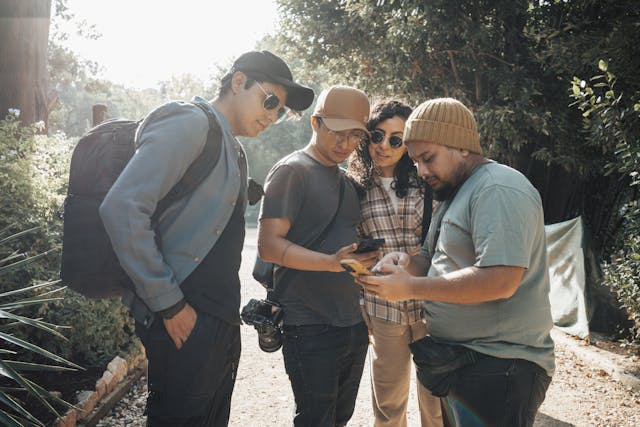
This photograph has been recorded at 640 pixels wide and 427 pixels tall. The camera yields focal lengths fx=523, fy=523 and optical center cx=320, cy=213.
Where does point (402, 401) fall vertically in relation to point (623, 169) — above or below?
below

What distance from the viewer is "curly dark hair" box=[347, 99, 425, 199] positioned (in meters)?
2.89

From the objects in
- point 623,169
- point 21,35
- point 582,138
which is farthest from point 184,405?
point 21,35

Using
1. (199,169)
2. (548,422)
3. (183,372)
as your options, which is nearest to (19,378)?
(183,372)

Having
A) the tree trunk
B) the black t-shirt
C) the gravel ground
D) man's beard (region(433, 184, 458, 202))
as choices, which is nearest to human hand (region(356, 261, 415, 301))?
man's beard (region(433, 184, 458, 202))

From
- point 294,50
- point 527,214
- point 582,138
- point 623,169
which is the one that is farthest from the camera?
point 294,50

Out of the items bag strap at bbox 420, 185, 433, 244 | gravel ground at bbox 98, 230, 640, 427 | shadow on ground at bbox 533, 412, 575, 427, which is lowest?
gravel ground at bbox 98, 230, 640, 427

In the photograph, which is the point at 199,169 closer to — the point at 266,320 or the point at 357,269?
the point at 357,269

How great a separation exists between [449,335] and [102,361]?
11.8 ft

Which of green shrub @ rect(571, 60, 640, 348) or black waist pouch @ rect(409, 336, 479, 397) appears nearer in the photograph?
black waist pouch @ rect(409, 336, 479, 397)

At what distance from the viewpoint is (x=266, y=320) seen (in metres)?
2.62

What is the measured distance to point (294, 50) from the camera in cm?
1159

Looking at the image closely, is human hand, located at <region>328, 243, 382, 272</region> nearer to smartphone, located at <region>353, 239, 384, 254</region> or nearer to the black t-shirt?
smartphone, located at <region>353, 239, 384, 254</region>

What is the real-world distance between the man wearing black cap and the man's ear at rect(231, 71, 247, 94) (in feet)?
0.49

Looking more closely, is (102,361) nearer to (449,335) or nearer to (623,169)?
(449,335)
